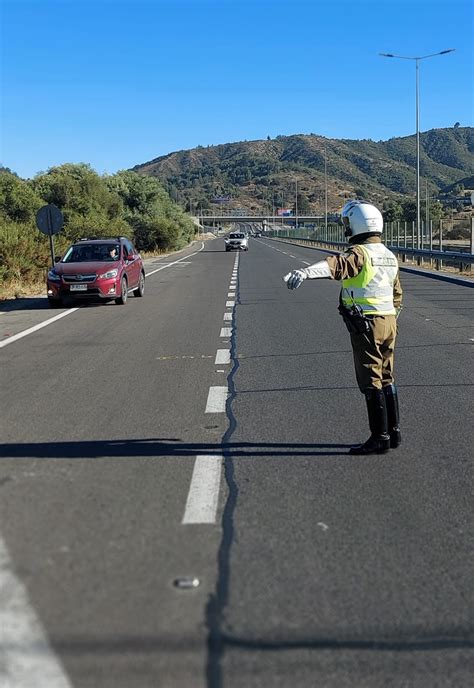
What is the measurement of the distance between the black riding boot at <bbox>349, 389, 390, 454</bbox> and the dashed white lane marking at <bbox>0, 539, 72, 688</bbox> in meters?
3.02

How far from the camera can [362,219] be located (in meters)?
6.08

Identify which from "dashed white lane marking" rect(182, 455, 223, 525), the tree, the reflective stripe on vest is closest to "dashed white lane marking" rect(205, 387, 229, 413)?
"dashed white lane marking" rect(182, 455, 223, 525)

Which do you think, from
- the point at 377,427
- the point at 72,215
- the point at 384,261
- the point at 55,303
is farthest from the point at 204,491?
the point at 72,215

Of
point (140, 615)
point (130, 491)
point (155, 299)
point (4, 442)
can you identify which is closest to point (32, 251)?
point (155, 299)

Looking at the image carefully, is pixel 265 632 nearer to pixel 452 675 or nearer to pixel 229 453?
pixel 452 675

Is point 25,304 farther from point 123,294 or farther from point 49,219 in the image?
point 49,219

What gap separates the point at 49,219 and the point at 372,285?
18.7 meters

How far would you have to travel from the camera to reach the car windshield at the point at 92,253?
18.9 meters

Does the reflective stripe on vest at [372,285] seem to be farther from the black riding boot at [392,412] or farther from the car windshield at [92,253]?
the car windshield at [92,253]

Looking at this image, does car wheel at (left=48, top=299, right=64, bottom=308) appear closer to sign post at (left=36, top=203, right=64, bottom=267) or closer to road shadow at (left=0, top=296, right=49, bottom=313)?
road shadow at (left=0, top=296, right=49, bottom=313)

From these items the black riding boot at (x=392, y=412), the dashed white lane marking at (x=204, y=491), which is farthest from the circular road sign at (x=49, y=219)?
the black riding boot at (x=392, y=412)

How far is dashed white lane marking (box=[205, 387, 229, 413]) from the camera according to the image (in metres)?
7.60

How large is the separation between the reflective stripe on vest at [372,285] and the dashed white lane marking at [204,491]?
5.20 ft

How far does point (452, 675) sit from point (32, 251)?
2417 centimetres
